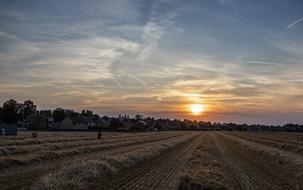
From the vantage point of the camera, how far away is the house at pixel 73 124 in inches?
6373

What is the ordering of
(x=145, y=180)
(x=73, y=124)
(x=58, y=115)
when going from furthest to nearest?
1. (x=58, y=115)
2. (x=73, y=124)
3. (x=145, y=180)

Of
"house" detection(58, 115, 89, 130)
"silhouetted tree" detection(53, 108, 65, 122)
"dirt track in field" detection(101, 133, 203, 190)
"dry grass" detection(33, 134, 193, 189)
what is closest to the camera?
"dry grass" detection(33, 134, 193, 189)

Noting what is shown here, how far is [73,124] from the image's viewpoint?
16938 cm

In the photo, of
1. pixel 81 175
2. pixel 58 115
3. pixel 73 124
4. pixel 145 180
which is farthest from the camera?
pixel 58 115

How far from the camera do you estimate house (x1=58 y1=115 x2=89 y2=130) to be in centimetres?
16188

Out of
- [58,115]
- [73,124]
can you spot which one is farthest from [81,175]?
[58,115]

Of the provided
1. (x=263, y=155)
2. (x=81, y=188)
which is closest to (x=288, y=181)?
(x=81, y=188)

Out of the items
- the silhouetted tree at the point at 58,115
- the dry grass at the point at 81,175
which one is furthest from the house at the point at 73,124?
the dry grass at the point at 81,175

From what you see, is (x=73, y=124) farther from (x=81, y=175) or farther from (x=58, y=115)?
(x=81, y=175)

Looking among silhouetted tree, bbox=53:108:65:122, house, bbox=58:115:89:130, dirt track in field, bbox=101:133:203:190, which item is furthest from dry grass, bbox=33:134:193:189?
silhouetted tree, bbox=53:108:65:122

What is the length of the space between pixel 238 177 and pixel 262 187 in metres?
3.68

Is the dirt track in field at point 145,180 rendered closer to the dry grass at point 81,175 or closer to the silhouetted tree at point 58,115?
the dry grass at point 81,175

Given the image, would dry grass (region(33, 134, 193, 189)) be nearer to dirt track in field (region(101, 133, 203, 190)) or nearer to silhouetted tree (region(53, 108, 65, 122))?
dirt track in field (region(101, 133, 203, 190))

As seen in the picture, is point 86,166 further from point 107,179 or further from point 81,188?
point 81,188
